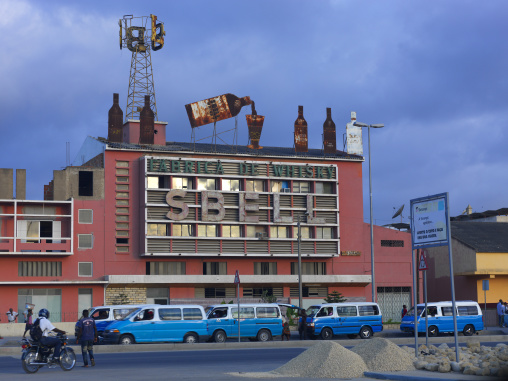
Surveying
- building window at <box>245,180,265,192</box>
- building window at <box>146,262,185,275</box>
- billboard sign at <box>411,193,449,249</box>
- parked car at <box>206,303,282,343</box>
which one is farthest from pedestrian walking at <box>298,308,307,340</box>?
building window at <box>245,180,265,192</box>

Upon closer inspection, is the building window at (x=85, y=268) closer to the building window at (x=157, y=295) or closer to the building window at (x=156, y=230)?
the building window at (x=157, y=295)

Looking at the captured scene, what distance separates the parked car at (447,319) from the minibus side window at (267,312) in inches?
277

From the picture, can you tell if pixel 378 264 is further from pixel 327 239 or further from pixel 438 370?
pixel 438 370

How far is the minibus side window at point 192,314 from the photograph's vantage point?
114 ft

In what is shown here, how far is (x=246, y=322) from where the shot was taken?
36.8m

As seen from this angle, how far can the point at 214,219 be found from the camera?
5731 cm

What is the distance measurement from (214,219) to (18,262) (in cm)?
1411

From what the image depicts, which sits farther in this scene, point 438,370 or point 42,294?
point 42,294

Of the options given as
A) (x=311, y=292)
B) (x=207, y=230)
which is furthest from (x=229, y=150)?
(x=311, y=292)

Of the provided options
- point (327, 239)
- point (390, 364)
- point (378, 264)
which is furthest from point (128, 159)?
point (390, 364)

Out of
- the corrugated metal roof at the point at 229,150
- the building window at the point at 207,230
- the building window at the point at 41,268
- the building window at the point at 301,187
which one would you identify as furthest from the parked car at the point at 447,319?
the building window at the point at 41,268

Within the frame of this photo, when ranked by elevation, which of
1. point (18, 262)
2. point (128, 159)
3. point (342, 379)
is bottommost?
point (342, 379)

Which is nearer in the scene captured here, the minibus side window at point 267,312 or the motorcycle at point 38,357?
the motorcycle at point 38,357

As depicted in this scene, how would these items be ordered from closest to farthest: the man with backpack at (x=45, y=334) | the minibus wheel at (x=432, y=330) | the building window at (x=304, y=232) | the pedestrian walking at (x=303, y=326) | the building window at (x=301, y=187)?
the man with backpack at (x=45, y=334) → the pedestrian walking at (x=303, y=326) → the minibus wheel at (x=432, y=330) → the building window at (x=304, y=232) → the building window at (x=301, y=187)
